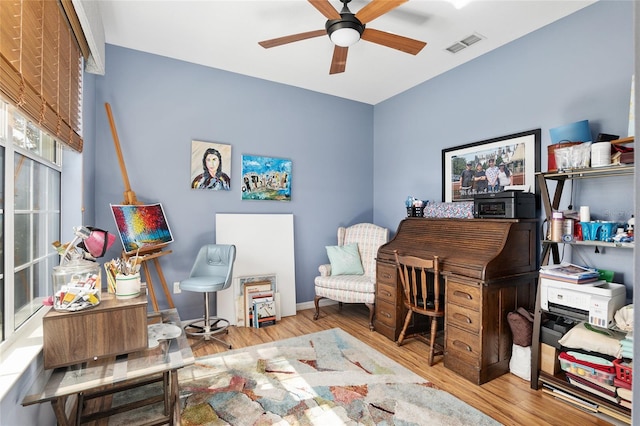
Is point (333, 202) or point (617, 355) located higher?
point (333, 202)

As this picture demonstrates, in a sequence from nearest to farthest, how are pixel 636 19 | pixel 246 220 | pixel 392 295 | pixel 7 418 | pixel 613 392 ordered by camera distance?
pixel 636 19 < pixel 7 418 < pixel 613 392 < pixel 392 295 < pixel 246 220

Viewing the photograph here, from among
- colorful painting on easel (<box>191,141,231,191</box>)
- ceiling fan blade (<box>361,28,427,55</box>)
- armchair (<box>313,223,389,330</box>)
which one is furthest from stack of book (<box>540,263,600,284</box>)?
colorful painting on easel (<box>191,141,231,191</box>)

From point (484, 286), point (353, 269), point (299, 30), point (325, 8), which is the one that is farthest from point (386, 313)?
point (299, 30)

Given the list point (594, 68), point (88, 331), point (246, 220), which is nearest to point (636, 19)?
point (88, 331)

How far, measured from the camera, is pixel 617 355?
6.47ft

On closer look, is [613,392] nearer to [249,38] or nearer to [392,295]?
[392,295]

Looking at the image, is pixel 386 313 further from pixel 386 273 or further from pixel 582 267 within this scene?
pixel 582 267

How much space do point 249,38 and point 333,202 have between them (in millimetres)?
2259

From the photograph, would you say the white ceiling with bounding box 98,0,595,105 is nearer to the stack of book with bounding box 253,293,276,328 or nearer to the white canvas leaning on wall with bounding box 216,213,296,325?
the white canvas leaning on wall with bounding box 216,213,296,325

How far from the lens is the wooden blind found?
1278mm

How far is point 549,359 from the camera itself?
2320 millimetres

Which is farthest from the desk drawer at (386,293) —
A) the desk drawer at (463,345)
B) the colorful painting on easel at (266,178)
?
the colorful painting on easel at (266,178)

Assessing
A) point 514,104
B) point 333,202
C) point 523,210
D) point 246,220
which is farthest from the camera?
point 333,202

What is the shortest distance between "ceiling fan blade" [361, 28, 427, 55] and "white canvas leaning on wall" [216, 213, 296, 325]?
2287mm
